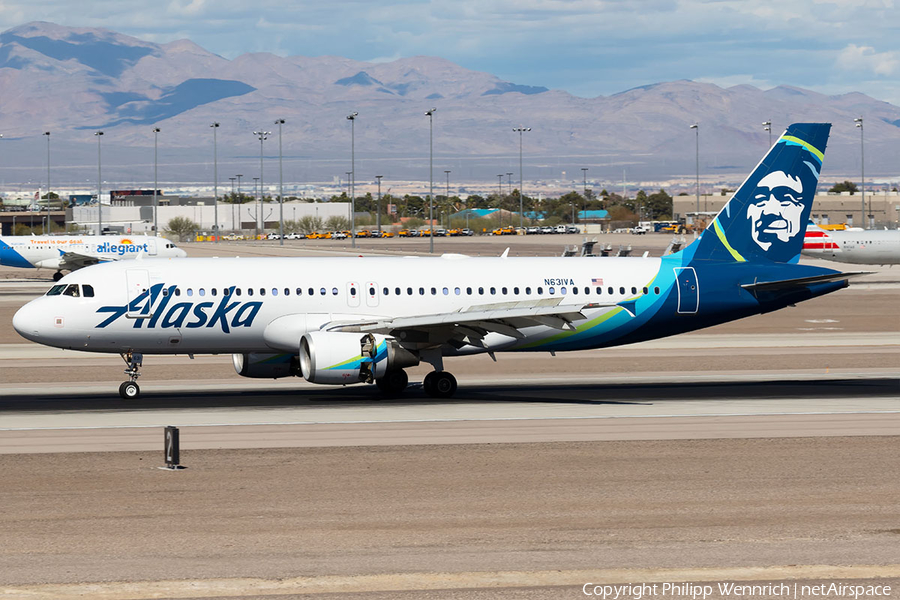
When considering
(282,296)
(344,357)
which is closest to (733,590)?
(344,357)

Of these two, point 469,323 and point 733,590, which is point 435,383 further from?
point 733,590

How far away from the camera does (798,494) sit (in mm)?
22219

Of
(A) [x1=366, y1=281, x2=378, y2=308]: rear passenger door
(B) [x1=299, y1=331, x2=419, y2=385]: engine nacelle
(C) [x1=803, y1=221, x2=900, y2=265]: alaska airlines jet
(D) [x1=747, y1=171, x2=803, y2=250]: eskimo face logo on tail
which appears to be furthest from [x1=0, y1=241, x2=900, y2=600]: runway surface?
(C) [x1=803, y1=221, x2=900, y2=265]: alaska airlines jet

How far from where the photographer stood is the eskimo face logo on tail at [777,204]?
39.5 meters

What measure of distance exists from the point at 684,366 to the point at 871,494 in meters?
22.9

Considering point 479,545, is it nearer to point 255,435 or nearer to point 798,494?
point 798,494

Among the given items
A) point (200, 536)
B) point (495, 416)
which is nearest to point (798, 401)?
point (495, 416)

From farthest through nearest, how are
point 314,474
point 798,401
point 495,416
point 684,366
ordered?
point 684,366 < point 798,401 < point 495,416 < point 314,474

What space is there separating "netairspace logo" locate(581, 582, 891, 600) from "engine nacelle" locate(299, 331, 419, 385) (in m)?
17.6

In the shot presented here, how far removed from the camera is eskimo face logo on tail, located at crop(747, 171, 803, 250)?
130 feet

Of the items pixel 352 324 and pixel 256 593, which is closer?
pixel 256 593

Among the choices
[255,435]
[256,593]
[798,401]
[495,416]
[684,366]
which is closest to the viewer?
[256,593]

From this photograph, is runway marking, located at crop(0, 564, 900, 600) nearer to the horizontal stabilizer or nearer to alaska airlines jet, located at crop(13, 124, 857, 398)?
alaska airlines jet, located at crop(13, 124, 857, 398)

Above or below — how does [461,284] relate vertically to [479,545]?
above
